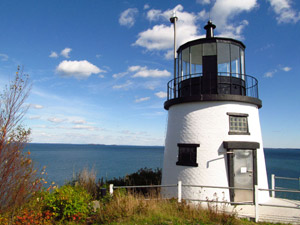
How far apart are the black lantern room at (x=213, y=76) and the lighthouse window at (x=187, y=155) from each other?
218cm

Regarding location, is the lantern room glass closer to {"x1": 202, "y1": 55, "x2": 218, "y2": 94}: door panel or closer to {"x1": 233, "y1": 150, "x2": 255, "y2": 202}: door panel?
{"x1": 202, "y1": 55, "x2": 218, "y2": 94}: door panel

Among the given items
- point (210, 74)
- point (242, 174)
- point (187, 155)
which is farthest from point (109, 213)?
point (210, 74)

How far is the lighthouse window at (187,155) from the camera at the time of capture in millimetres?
10305

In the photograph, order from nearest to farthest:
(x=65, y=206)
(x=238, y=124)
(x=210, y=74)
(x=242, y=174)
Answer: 1. (x=65, y=206)
2. (x=242, y=174)
3. (x=238, y=124)
4. (x=210, y=74)

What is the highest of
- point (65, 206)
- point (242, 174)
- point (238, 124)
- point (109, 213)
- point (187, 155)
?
point (238, 124)

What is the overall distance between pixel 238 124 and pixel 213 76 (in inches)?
101

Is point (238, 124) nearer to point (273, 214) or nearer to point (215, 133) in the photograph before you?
point (215, 133)

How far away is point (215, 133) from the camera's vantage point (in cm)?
1025

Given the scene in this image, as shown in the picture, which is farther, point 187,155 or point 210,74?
point 210,74

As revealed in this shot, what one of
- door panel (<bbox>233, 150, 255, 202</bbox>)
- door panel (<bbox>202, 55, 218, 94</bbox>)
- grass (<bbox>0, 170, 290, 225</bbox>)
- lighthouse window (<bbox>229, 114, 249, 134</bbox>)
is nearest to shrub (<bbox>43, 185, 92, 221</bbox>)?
grass (<bbox>0, 170, 290, 225</bbox>)

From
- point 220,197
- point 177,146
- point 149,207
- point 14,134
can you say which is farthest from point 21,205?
point 220,197

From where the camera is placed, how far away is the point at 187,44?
11359mm

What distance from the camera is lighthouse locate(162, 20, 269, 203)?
9.99 metres

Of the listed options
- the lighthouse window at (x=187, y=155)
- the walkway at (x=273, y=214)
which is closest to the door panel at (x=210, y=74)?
the lighthouse window at (x=187, y=155)
